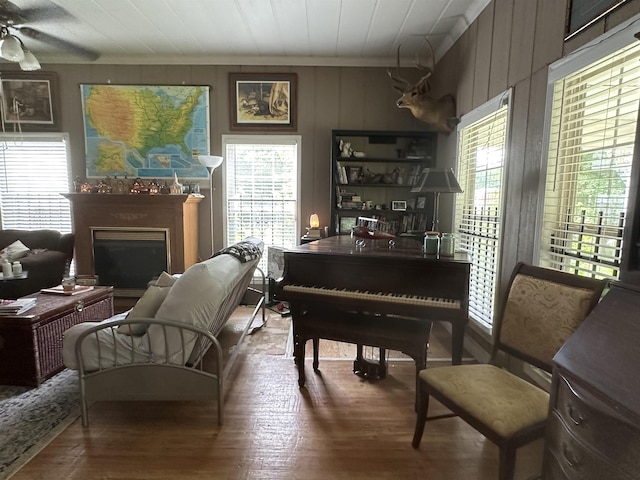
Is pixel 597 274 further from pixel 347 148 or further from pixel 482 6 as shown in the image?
pixel 347 148

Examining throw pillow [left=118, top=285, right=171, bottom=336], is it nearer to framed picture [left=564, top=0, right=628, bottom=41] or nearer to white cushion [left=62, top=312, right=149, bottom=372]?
white cushion [left=62, top=312, right=149, bottom=372]

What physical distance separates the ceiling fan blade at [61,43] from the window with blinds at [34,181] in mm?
1056

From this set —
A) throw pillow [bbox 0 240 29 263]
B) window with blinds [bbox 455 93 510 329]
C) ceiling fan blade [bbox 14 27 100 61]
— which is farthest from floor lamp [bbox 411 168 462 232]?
throw pillow [bbox 0 240 29 263]

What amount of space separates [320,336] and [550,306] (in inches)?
52.2

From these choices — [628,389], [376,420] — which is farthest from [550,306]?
[376,420]

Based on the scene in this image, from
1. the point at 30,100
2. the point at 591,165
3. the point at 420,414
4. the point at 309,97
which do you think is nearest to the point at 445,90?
the point at 309,97

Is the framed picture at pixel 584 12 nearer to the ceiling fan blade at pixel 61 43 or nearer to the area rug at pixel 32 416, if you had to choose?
the area rug at pixel 32 416

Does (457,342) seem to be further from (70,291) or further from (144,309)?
(70,291)

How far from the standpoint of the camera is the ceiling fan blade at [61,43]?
344 cm

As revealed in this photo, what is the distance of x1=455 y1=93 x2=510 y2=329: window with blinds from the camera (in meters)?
2.58

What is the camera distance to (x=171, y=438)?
1865 millimetres

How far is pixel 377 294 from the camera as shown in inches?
85.5

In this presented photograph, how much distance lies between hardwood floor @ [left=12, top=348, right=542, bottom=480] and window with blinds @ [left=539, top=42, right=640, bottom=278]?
44.0 inches

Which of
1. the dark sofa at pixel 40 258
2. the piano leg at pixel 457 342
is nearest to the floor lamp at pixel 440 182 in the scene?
the piano leg at pixel 457 342
